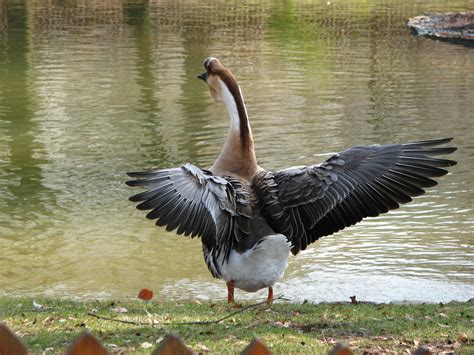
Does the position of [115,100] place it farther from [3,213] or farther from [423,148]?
[423,148]

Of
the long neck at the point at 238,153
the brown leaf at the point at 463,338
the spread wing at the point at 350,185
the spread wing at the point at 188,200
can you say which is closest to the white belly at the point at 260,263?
the spread wing at the point at 350,185

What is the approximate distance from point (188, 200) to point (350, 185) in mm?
1303

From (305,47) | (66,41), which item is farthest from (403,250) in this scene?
(66,41)

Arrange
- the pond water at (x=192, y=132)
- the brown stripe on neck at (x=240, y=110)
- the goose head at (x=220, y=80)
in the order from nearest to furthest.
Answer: the brown stripe on neck at (x=240, y=110)
the goose head at (x=220, y=80)
the pond water at (x=192, y=132)

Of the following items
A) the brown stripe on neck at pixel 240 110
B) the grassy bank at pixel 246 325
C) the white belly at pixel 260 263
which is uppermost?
the brown stripe on neck at pixel 240 110

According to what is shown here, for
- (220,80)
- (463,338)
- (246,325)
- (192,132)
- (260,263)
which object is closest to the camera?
(463,338)

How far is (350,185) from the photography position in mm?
6457

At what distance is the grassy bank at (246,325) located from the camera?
213 inches

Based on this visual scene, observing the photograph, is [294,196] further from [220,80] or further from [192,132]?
[192,132]

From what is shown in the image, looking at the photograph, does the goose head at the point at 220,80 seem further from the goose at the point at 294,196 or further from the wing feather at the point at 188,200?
the wing feather at the point at 188,200

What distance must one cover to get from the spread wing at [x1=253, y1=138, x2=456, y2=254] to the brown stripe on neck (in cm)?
28

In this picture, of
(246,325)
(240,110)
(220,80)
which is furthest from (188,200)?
(220,80)

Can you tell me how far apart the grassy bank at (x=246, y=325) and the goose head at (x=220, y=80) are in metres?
1.62

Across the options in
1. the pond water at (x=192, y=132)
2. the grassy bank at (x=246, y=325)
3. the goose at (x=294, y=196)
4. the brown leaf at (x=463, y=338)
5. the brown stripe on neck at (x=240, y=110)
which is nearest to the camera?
the grassy bank at (x=246, y=325)
